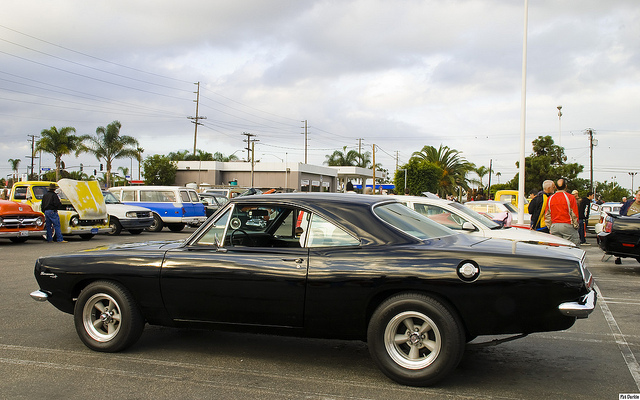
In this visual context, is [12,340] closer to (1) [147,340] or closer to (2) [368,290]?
(1) [147,340]

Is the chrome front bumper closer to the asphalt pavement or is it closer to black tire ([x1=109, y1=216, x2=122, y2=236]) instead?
the asphalt pavement

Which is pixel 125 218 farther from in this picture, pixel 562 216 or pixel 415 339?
pixel 415 339

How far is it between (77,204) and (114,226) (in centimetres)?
271

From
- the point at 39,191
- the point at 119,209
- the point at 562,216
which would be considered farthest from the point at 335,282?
the point at 39,191

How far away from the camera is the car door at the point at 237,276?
14.2ft

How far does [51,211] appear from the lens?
51.3 ft

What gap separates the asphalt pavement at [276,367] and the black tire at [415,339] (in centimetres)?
14

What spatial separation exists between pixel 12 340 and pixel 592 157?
67365mm

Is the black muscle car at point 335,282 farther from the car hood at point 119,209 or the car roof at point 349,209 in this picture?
the car hood at point 119,209

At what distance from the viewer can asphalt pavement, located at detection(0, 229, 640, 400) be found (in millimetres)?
3941

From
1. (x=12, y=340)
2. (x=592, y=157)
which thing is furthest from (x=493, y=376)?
(x=592, y=157)

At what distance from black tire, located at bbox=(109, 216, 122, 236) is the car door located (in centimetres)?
1523

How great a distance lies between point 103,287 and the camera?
15.9 ft

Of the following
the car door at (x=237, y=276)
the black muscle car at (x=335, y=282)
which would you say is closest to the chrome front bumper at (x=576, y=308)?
the black muscle car at (x=335, y=282)
